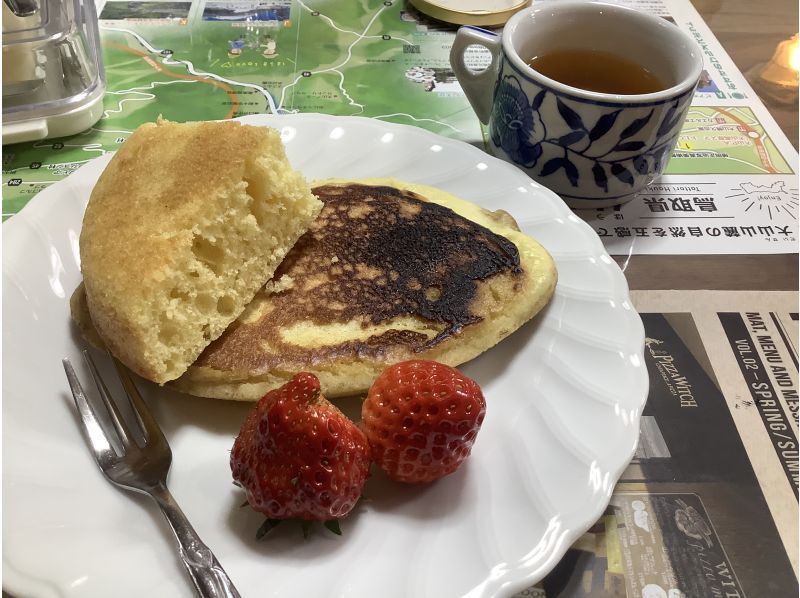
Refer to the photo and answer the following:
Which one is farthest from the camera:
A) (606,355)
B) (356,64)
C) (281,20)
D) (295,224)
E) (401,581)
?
(281,20)

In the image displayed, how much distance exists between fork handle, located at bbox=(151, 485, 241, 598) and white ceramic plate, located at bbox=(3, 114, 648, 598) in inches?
1.0

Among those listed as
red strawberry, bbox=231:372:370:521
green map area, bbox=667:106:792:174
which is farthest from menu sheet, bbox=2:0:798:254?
red strawberry, bbox=231:372:370:521

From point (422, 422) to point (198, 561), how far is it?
1.13ft

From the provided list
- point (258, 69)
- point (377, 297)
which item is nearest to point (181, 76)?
point (258, 69)

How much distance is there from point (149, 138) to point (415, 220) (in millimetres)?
535

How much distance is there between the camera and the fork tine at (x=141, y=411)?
3.04ft

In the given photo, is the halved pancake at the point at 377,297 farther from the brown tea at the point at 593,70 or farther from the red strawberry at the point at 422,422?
the brown tea at the point at 593,70

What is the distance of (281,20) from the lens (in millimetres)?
2213

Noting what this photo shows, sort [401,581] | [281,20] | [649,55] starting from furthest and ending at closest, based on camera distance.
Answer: [281,20]
[649,55]
[401,581]

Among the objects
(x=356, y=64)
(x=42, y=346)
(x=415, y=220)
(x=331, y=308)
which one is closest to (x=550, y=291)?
(x=415, y=220)

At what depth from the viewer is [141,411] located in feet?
3.14

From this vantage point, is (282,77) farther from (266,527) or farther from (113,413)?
(266,527)

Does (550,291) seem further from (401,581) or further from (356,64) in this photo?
(356,64)

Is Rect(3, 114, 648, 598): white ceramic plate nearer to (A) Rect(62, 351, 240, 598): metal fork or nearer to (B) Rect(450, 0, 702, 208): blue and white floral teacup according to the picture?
(A) Rect(62, 351, 240, 598): metal fork
